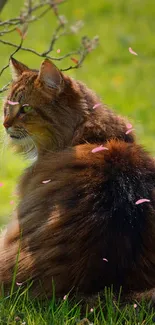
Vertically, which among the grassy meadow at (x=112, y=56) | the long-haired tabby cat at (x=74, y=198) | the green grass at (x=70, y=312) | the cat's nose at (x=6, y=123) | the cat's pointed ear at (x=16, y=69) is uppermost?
the cat's pointed ear at (x=16, y=69)

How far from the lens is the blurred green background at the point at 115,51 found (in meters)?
11.5

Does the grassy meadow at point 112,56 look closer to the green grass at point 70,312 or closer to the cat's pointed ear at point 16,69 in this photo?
the cat's pointed ear at point 16,69

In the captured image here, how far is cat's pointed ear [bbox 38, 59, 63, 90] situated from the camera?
438cm

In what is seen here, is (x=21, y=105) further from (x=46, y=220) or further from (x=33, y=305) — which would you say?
(x=33, y=305)

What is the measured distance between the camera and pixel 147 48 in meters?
13.3

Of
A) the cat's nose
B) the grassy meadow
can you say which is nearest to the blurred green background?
the grassy meadow

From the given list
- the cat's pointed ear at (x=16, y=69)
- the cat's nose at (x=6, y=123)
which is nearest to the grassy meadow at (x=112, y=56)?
the cat's pointed ear at (x=16, y=69)

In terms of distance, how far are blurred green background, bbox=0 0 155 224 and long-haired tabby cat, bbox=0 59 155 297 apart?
537 centimetres

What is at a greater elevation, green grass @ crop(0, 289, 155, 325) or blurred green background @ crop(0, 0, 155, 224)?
green grass @ crop(0, 289, 155, 325)

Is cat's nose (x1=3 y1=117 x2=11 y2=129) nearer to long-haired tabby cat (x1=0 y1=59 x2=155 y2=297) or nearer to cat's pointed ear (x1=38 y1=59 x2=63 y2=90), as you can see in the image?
long-haired tabby cat (x1=0 y1=59 x2=155 y2=297)

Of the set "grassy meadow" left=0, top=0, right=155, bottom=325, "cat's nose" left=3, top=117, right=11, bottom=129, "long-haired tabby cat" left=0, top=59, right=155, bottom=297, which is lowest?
"grassy meadow" left=0, top=0, right=155, bottom=325

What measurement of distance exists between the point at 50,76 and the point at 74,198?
731 millimetres

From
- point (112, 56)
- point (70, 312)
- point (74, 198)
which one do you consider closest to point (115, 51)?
point (112, 56)

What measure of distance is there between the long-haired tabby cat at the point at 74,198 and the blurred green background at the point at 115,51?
537 centimetres
